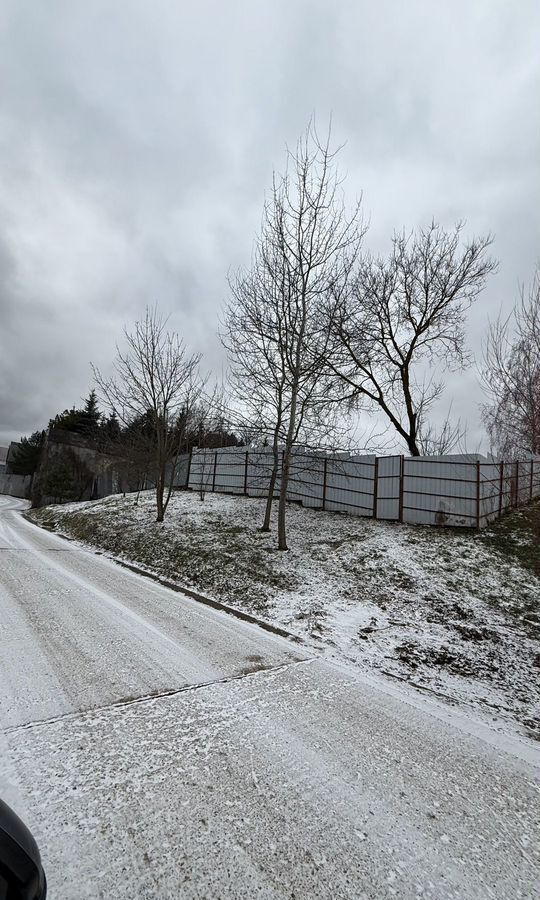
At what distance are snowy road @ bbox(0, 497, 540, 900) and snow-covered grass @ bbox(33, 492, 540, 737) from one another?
78 centimetres

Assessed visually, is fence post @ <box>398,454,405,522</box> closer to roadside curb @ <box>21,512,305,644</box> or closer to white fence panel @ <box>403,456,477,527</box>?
white fence panel @ <box>403,456,477,527</box>

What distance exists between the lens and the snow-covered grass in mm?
3865

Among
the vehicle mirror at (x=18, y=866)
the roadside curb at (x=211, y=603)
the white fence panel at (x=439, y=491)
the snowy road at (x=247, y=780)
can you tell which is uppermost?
the white fence panel at (x=439, y=491)

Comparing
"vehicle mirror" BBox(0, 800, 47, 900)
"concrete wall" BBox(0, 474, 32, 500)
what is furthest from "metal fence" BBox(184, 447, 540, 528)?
"concrete wall" BBox(0, 474, 32, 500)

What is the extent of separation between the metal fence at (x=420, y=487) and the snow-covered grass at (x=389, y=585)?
0.66 metres

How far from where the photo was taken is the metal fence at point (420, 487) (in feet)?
34.1

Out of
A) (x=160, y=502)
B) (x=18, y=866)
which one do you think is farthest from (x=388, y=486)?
(x=18, y=866)

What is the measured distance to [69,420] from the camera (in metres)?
38.2

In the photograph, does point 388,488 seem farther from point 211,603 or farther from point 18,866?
point 18,866

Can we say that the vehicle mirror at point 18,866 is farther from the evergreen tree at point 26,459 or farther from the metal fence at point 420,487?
the evergreen tree at point 26,459

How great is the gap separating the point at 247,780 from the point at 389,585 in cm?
491

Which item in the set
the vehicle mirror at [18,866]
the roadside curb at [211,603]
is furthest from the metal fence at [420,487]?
the vehicle mirror at [18,866]

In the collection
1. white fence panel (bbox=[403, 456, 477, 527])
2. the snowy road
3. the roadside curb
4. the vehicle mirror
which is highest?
white fence panel (bbox=[403, 456, 477, 527])

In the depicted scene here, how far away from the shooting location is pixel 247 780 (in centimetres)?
207
